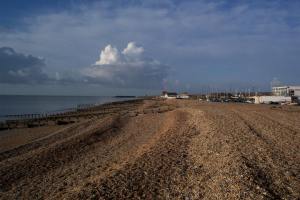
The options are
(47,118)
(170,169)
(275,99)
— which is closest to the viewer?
(170,169)

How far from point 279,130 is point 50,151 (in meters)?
13.8

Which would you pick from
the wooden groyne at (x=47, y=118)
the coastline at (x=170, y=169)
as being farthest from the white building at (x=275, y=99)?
the coastline at (x=170, y=169)

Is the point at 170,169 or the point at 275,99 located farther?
the point at 275,99

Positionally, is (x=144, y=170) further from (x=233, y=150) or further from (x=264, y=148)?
(x=264, y=148)

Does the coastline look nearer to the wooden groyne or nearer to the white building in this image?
the wooden groyne

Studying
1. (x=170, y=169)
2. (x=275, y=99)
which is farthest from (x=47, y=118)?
(x=275, y=99)

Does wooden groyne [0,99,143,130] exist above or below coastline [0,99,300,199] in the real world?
below

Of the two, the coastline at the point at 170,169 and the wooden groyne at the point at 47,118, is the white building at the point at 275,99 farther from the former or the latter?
the coastline at the point at 170,169

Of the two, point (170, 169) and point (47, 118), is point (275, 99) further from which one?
point (170, 169)

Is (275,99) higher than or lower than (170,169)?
higher

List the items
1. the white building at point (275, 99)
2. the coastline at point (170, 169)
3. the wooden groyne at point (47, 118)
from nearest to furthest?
the coastline at point (170, 169) → the wooden groyne at point (47, 118) → the white building at point (275, 99)

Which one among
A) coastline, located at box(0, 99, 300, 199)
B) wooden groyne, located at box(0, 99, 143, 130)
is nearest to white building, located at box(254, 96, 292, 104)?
wooden groyne, located at box(0, 99, 143, 130)

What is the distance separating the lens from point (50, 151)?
20406 mm

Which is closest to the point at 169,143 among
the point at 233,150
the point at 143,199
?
the point at 233,150
